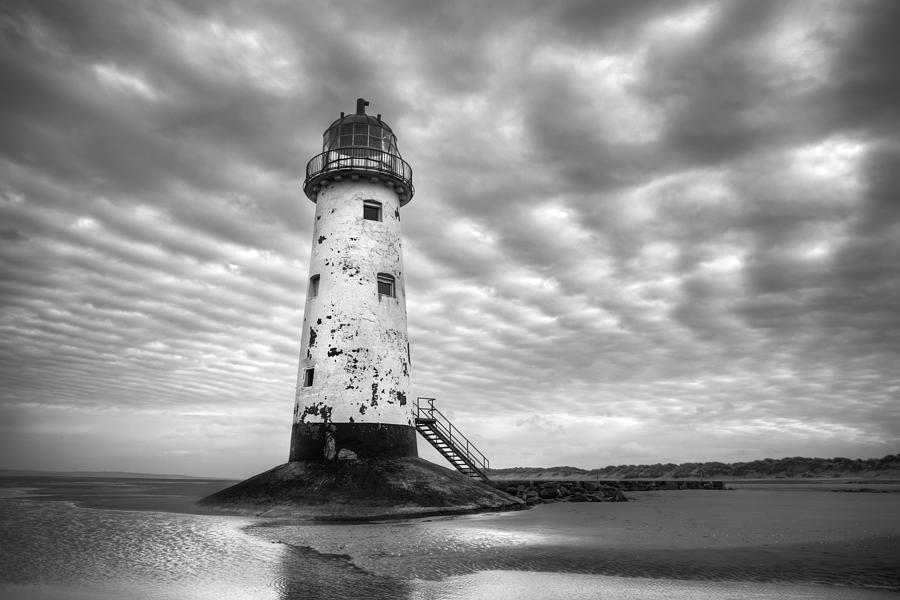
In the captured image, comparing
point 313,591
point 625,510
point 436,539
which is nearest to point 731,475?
point 625,510

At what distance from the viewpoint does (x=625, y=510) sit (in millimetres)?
19375

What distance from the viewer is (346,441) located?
18000 mm

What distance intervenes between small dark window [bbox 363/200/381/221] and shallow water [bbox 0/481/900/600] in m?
10.5

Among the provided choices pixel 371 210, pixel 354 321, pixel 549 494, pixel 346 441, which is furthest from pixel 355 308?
pixel 549 494

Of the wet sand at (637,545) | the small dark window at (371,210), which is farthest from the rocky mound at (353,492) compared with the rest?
the small dark window at (371,210)

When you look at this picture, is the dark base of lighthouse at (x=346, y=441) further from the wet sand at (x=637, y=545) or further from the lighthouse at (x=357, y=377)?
the wet sand at (x=637, y=545)

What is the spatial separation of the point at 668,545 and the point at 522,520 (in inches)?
207

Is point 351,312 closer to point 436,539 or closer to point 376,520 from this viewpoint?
point 376,520

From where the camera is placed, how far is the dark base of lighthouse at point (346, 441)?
17.9 m

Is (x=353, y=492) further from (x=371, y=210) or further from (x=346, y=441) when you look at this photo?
(x=371, y=210)

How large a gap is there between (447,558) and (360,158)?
15.4m

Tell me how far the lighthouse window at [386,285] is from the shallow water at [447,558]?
7.92 metres

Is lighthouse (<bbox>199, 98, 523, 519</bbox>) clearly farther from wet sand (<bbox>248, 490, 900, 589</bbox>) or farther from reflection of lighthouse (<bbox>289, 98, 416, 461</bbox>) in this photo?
wet sand (<bbox>248, 490, 900, 589</bbox>)

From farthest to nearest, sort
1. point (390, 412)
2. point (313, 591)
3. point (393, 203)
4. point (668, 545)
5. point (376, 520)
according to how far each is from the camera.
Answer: point (393, 203), point (390, 412), point (376, 520), point (668, 545), point (313, 591)
